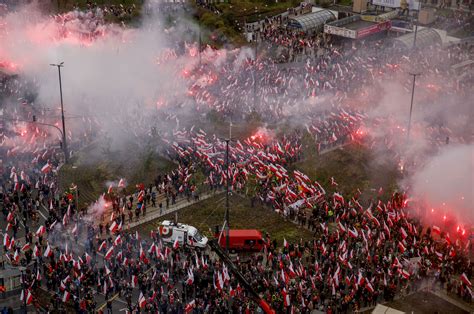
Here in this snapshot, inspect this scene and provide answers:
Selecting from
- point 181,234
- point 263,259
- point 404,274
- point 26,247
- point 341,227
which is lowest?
point 263,259

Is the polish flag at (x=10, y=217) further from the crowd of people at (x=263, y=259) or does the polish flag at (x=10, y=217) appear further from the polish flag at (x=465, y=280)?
the polish flag at (x=465, y=280)

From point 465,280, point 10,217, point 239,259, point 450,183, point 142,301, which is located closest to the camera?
point 142,301

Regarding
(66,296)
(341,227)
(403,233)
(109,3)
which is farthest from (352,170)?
(109,3)

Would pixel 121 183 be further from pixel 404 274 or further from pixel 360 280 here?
pixel 404 274

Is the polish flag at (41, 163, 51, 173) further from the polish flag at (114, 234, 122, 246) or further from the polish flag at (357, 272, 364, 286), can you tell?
the polish flag at (357, 272, 364, 286)

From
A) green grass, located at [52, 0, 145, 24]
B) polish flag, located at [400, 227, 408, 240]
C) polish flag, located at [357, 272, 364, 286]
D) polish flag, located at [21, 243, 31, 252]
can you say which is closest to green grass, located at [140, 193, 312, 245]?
polish flag, located at [400, 227, 408, 240]

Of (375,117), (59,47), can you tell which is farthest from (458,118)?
(59,47)
